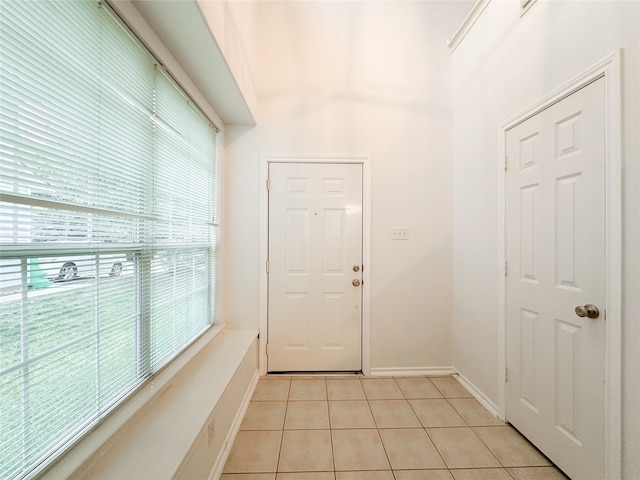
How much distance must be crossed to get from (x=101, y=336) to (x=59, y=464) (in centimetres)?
40

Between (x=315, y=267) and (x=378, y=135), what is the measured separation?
1.37m

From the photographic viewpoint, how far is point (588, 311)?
1288 mm

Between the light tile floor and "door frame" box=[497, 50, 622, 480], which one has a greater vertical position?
"door frame" box=[497, 50, 622, 480]

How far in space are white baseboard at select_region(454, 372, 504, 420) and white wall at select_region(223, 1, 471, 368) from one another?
202 mm

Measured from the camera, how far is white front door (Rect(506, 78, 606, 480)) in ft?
4.18

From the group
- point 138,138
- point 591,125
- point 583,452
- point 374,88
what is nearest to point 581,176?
point 591,125

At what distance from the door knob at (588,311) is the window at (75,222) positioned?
215 cm

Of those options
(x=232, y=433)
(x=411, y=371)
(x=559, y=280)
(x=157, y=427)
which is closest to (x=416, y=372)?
(x=411, y=371)

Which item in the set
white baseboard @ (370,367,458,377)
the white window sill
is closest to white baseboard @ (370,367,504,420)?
white baseboard @ (370,367,458,377)

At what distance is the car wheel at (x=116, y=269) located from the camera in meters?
1.16

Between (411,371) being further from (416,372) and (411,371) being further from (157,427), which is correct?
(157,427)

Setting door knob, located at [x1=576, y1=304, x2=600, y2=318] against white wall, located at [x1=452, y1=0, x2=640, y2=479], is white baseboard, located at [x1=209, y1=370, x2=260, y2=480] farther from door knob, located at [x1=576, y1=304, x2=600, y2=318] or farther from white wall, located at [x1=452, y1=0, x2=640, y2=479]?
door knob, located at [x1=576, y1=304, x2=600, y2=318]

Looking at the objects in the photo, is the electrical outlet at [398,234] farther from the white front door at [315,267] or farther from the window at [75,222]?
the window at [75,222]

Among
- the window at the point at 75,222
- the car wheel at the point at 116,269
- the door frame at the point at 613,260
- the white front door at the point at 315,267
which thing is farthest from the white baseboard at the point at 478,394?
the car wheel at the point at 116,269
